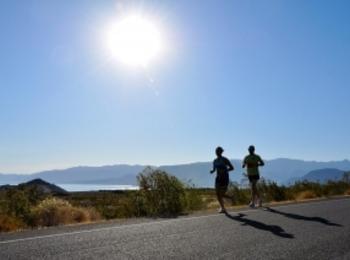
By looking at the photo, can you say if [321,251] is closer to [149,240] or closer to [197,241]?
A: [197,241]

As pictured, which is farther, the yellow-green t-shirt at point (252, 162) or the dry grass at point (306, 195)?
the dry grass at point (306, 195)

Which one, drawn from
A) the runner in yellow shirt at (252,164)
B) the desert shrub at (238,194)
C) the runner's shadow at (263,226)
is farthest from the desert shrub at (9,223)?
the desert shrub at (238,194)

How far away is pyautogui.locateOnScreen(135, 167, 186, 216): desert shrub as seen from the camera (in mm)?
18641

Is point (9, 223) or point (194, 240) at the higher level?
point (9, 223)

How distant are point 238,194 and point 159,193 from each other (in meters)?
5.92

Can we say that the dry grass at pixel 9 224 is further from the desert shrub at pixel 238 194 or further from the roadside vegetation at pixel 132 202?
the desert shrub at pixel 238 194

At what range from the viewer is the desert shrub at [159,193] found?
18.6 meters

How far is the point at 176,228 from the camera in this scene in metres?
11.2

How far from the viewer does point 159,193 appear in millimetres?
19219

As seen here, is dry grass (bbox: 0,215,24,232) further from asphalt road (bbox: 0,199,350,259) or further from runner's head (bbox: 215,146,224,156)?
runner's head (bbox: 215,146,224,156)

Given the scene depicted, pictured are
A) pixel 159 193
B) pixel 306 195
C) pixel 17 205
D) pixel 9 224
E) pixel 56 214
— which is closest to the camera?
pixel 9 224

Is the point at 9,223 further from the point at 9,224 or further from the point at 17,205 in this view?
the point at 17,205

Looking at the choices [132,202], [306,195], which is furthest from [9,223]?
[306,195]

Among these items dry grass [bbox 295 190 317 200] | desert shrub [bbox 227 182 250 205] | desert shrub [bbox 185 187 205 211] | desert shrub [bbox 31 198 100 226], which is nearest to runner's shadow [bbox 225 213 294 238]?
desert shrub [bbox 31 198 100 226]
